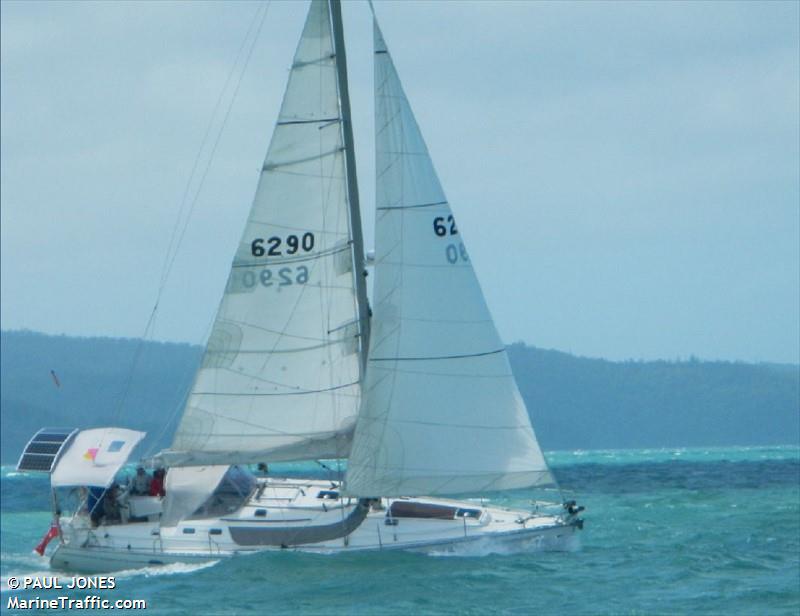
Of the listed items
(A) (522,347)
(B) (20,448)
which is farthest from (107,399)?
(A) (522,347)

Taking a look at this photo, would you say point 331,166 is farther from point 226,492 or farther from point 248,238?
point 226,492

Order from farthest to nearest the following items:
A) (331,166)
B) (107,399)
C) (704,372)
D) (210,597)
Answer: (107,399) → (704,372) → (331,166) → (210,597)

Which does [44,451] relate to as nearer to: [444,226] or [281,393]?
[281,393]

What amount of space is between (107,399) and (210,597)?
98644 mm

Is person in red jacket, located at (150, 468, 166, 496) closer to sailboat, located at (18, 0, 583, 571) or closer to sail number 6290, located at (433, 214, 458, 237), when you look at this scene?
sailboat, located at (18, 0, 583, 571)

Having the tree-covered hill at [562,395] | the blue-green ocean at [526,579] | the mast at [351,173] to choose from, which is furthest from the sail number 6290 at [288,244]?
the tree-covered hill at [562,395]

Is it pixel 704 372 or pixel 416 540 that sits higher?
pixel 704 372

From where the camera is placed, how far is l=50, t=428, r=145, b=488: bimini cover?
79.0 feet

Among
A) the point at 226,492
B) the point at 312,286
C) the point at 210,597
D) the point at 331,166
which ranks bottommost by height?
the point at 210,597

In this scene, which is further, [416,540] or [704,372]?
[704,372]

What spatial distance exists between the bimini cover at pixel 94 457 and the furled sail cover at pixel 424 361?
185 inches

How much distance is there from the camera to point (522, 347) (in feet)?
342

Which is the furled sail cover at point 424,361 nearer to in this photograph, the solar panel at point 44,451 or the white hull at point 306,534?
the white hull at point 306,534

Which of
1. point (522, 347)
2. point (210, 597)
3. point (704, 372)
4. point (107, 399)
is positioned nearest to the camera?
point (210, 597)
